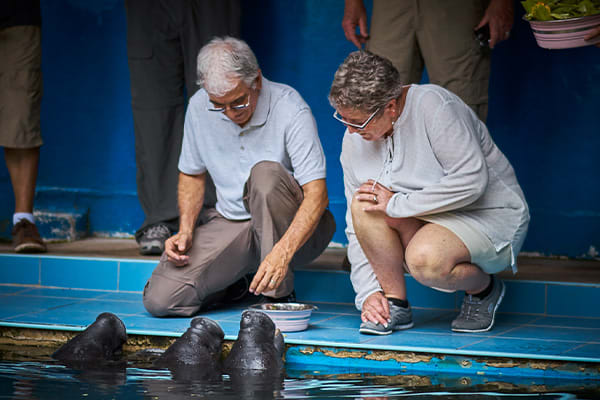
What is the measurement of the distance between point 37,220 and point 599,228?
3710 mm

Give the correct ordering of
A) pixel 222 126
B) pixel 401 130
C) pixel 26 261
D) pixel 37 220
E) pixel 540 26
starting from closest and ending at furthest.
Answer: pixel 401 130
pixel 540 26
pixel 222 126
pixel 26 261
pixel 37 220

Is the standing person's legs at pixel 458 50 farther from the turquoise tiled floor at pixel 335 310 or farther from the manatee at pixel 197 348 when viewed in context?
the manatee at pixel 197 348

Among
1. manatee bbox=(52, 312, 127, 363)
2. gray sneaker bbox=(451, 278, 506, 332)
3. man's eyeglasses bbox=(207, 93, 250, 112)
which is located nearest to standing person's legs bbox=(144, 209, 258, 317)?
manatee bbox=(52, 312, 127, 363)

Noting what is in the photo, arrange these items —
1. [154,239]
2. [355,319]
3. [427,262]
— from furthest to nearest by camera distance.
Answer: [154,239] < [355,319] < [427,262]

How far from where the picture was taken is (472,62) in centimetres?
430

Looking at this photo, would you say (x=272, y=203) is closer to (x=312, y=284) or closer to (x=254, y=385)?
(x=312, y=284)

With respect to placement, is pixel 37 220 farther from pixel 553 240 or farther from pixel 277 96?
pixel 553 240

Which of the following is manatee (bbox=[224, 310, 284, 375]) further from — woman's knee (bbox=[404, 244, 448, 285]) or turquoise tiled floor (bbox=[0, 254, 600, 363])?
woman's knee (bbox=[404, 244, 448, 285])

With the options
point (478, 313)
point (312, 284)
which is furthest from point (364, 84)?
point (312, 284)

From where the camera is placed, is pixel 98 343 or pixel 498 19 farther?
pixel 498 19

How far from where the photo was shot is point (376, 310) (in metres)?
3.74

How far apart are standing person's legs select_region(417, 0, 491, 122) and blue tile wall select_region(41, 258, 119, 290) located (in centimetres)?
209

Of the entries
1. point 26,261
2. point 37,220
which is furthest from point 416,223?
point 37,220

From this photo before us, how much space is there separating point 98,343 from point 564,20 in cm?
244
